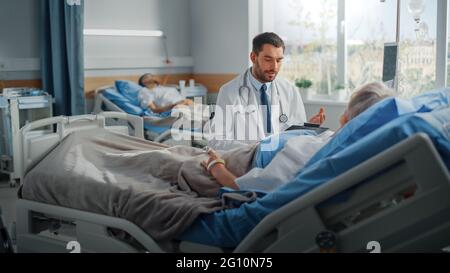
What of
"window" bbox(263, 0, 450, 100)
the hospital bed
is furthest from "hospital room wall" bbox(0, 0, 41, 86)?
"window" bbox(263, 0, 450, 100)

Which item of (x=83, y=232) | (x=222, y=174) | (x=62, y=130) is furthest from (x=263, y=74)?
(x=62, y=130)

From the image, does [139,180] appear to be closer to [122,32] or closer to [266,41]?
[266,41]

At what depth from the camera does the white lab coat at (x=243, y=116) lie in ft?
9.38

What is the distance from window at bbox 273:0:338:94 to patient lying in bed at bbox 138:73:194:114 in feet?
3.91

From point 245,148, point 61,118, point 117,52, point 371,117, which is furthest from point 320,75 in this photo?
point 371,117

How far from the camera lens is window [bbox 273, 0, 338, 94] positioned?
499 centimetres

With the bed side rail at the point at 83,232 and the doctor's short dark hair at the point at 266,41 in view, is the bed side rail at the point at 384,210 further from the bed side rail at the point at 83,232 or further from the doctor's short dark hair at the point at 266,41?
the doctor's short dark hair at the point at 266,41

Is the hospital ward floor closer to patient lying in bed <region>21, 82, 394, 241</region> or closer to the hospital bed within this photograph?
patient lying in bed <region>21, 82, 394, 241</region>

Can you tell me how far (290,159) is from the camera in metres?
1.76

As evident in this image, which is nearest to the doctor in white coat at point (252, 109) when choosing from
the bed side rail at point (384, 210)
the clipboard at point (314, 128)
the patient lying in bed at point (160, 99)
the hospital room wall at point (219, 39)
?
the clipboard at point (314, 128)

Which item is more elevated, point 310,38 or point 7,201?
point 310,38

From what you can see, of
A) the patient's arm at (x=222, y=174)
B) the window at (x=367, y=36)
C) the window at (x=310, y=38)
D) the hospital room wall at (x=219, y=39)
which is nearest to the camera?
the patient's arm at (x=222, y=174)

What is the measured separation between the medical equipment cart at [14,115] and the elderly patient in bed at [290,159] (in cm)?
268

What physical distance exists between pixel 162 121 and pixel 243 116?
1616mm
